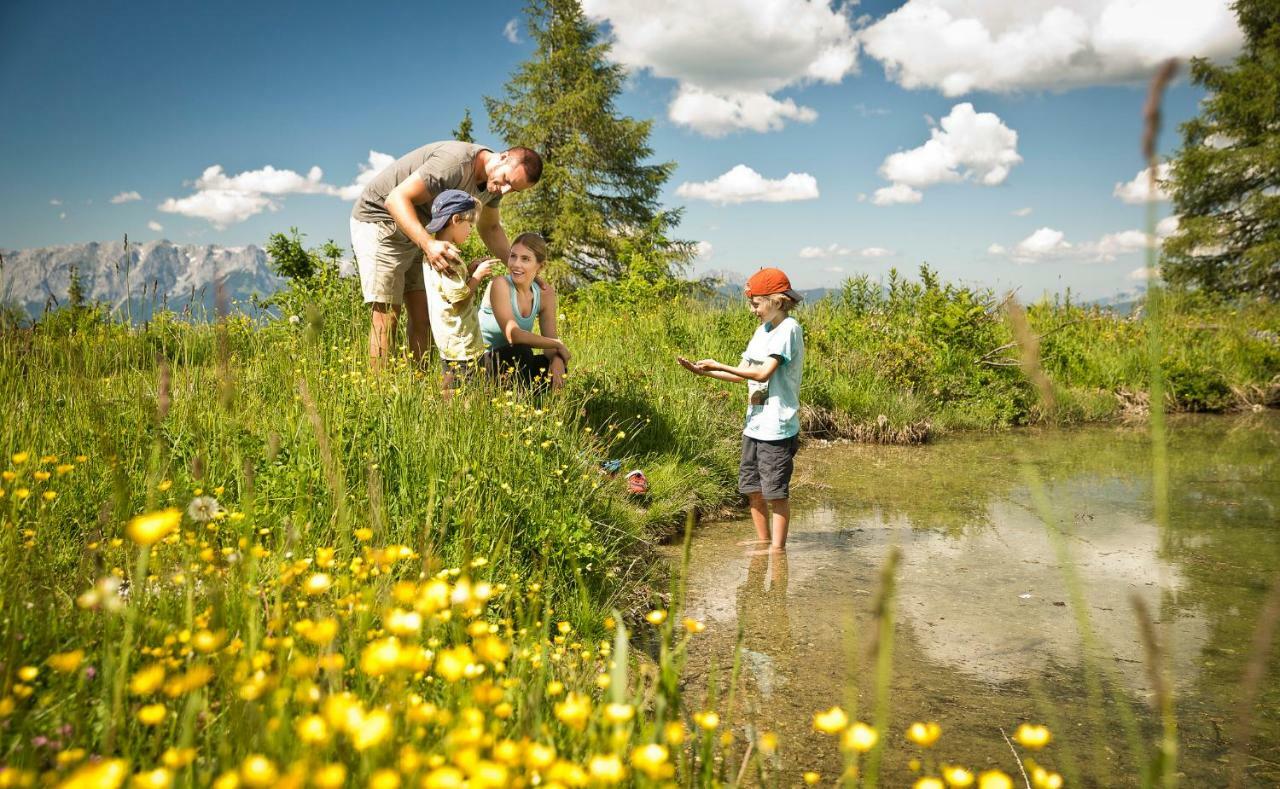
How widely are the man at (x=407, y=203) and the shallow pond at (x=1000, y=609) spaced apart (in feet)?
8.25

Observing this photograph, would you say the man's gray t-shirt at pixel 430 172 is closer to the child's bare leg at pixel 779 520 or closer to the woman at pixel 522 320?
the woman at pixel 522 320

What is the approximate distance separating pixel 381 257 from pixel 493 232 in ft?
2.75

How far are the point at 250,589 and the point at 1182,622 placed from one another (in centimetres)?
387

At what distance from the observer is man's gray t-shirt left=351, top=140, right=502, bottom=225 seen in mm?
4492

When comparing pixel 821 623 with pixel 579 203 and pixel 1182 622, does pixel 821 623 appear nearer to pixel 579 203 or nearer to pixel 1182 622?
pixel 1182 622

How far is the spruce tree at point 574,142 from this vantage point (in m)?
24.2

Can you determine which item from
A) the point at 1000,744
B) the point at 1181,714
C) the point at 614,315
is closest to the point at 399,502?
the point at 1000,744

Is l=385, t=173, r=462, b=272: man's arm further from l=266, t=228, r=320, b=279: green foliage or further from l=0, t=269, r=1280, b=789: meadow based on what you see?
l=266, t=228, r=320, b=279: green foliage

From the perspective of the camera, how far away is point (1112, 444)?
775 centimetres

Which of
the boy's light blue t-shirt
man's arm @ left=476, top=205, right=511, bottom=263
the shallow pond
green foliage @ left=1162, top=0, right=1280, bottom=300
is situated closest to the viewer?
the shallow pond

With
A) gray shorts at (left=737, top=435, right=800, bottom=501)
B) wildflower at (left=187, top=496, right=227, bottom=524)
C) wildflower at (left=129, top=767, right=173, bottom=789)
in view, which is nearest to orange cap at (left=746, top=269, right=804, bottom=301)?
gray shorts at (left=737, top=435, right=800, bottom=501)

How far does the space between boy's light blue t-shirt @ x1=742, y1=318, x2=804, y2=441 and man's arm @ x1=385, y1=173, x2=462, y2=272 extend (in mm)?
1848

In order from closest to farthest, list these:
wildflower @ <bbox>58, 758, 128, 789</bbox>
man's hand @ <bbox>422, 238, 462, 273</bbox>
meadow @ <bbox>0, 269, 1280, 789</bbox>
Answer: wildflower @ <bbox>58, 758, 128, 789</bbox>, meadow @ <bbox>0, 269, 1280, 789</bbox>, man's hand @ <bbox>422, 238, 462, 273</bbox>

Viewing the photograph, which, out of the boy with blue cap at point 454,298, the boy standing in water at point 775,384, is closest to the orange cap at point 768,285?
the boy standing in water at point 775,384
